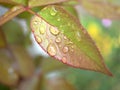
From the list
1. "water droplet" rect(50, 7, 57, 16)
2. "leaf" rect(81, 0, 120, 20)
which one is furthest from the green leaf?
"water droplet" rect(50, 7, 57, 16)

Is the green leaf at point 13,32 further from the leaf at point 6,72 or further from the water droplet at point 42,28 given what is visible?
the water droplet at point 42,28

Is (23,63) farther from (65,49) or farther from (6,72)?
(65,49)

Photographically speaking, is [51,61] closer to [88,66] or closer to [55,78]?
[55,78]

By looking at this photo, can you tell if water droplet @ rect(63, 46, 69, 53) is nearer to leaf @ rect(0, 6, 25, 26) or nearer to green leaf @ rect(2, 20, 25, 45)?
leaf @ rect(0, 6, 25, 26)

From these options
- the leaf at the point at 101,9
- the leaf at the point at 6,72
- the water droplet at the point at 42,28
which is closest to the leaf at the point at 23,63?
the leaf at the point at 6,72

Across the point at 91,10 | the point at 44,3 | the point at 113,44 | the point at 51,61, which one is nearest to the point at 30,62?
the point at 51,61

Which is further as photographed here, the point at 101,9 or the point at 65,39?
the point at 101,9

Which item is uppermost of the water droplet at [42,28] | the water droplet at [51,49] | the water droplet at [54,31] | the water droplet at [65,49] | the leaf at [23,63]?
the water droplet at [42,28]

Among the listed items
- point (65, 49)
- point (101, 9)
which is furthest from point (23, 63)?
point (65, 49)
